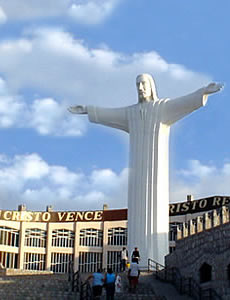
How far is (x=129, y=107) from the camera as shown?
98.4ft

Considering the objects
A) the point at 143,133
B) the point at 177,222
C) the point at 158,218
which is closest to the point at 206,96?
the point at 143,133

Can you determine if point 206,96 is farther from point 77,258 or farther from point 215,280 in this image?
point 77,258

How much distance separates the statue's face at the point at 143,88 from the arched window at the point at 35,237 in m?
26.9

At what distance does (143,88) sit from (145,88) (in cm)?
11

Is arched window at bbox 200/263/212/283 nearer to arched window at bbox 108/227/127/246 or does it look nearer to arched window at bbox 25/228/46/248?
arched window at bbox 108/227/127/246

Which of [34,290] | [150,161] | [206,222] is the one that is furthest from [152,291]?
[150,161]

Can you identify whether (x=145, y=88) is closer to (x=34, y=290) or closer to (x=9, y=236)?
(x=34, y=290)

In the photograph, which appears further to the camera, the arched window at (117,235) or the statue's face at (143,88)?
the arched window at (117,235)

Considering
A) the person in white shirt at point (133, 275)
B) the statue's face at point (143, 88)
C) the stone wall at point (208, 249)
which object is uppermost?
the statue's face at point (143, 88)

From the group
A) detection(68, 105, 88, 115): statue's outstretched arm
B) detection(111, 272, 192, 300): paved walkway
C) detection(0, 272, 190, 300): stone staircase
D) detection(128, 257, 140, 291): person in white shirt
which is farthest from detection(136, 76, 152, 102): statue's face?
detection(128, 257, 140, 291): person in white shirt

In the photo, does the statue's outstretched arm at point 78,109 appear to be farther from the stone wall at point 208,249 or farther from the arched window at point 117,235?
the arched window at point 117,235

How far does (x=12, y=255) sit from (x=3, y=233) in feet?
7.50

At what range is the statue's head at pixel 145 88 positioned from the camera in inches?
1161

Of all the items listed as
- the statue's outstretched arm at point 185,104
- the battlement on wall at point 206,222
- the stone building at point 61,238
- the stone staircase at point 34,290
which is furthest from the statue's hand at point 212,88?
the stone building at point 61,238
